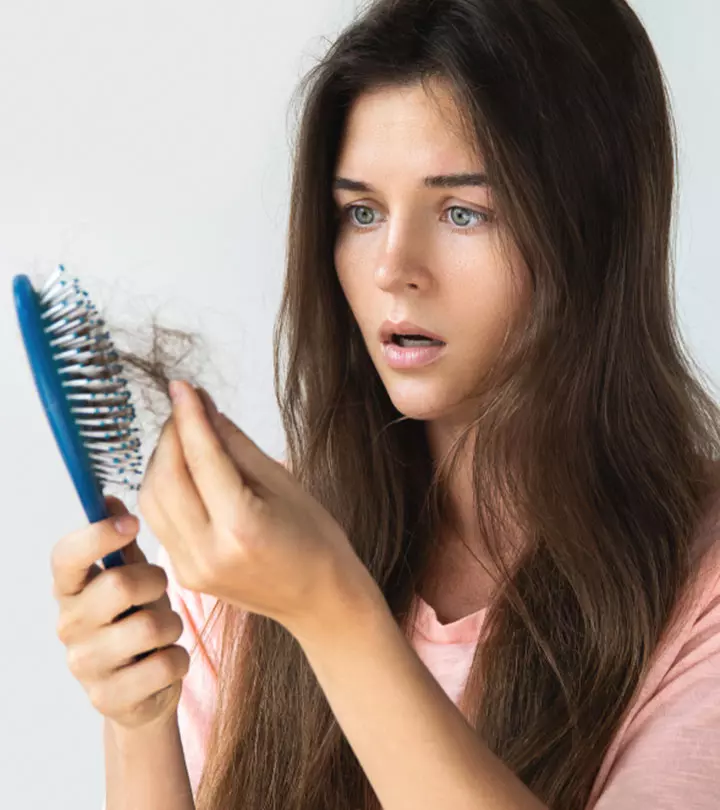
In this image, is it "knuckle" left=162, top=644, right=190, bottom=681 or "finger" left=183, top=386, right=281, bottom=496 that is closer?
"finger" left=183, top=386, right=281, bottom=496

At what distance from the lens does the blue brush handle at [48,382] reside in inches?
29.6

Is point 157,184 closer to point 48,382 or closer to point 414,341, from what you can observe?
point 414,341

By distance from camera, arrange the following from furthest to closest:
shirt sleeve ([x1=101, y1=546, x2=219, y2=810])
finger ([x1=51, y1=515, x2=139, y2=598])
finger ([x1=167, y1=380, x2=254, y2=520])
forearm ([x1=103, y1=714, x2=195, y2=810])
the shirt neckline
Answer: shirt sleeve ([x1=101, y1=546, x2=219, y2=810]) < the shirt neckline < forearm ([x1=103, y1=714, x2=195, y2=810]) < finger ([x1=51, y1=515, x2=139, y2=598]) < finger ([x1=167, y1=380, x2=254, y2=520])

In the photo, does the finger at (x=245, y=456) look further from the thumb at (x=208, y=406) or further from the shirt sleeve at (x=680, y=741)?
the shirt sleeve at (x=680, y=741)

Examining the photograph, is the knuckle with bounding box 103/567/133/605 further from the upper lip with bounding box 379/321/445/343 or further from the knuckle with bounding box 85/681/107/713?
the upper lip with bounding box 379/321/445/343

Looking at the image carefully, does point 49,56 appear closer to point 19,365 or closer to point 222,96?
point 222,96

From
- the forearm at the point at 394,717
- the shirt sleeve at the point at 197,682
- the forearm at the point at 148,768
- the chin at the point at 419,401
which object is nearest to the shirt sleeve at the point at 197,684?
the shirt sleeve at the point at 197,682

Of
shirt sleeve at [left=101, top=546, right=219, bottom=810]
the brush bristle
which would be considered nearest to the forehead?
the brush bristle

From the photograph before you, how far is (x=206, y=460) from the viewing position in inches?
28.0

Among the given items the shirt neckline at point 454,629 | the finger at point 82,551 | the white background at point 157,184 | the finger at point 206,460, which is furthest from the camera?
the white background at point 157,184

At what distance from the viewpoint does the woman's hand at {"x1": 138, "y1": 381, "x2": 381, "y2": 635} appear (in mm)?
707

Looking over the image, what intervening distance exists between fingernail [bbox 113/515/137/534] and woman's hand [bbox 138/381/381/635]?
0.07m

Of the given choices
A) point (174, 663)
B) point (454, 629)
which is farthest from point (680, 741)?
point (174, 663)

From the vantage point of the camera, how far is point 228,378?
1.51 m
